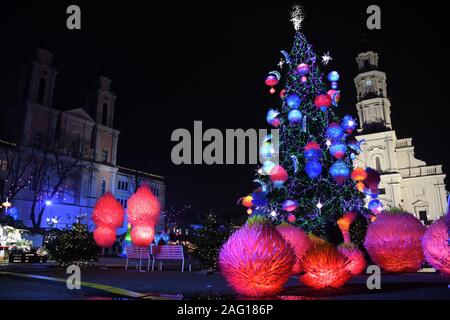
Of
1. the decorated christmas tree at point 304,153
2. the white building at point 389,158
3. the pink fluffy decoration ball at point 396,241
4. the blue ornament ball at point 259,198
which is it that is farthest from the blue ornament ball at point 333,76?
the white building at point 389,158

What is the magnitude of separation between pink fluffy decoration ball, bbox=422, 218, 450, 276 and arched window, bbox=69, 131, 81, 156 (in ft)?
163

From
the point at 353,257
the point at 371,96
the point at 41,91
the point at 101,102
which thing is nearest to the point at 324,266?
the point at 353,257

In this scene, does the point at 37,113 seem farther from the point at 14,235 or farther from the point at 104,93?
the point at 14,235

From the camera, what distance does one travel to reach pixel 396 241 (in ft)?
36.2

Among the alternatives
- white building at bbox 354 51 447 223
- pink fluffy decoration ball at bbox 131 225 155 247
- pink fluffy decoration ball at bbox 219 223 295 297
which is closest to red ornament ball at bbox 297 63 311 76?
pink fluffy decoration ball at bbox 131 225 155 247

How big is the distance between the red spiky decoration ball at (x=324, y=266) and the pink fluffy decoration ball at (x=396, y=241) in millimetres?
3720

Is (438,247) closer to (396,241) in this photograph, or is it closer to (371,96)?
(396,241)

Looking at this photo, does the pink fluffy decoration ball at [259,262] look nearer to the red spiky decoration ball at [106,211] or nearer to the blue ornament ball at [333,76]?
the red spiky decoration ball at [106,211]

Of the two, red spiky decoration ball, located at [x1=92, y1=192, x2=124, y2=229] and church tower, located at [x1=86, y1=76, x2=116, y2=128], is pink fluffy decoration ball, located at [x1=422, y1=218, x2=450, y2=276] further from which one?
church tower, located at [x1=86, y1=76, x2=116, y2=128]

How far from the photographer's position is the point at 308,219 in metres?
15.9

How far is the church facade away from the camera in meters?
45.1

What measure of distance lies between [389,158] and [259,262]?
51939mm

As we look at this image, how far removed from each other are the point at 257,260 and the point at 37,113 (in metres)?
48.2
